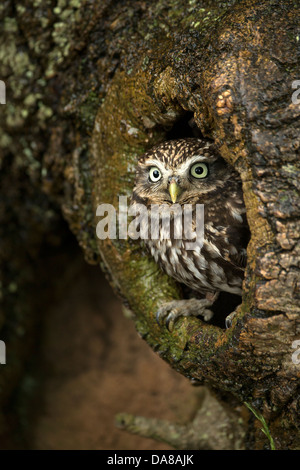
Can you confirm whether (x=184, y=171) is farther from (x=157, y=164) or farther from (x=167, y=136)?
(x=167, y=136)

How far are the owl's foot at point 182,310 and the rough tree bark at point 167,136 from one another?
0.05 metres

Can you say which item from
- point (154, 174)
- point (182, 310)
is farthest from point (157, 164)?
point (182, 310)

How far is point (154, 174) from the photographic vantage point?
232 cm

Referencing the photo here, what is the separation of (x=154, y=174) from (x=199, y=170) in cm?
20

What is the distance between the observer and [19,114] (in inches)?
126

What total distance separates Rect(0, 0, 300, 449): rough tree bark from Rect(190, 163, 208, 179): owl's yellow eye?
19cm

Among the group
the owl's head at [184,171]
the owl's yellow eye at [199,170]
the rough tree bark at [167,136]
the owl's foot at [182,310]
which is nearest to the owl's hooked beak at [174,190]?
the owl's head at [184,171]

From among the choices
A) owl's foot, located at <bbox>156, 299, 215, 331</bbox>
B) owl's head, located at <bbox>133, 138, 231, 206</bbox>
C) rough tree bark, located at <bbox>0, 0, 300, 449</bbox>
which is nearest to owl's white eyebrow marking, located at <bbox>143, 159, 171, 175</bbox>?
owl's head, located at <bbox>133, 138, 231, 206</bbox>

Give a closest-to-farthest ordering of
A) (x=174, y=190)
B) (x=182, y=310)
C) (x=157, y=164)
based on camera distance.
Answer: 1. (x=174, y=190)
2. (x=157, y=164)
3. (x=182, y=310)

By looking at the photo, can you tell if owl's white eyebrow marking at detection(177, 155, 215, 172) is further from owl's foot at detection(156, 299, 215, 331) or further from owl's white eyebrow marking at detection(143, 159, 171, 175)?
owl's foot at detection(156, 299, 215, 331)

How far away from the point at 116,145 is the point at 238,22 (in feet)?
2.99

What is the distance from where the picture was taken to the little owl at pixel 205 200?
7.25 feet

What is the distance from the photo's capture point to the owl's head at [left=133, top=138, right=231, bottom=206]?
2.19 meters
